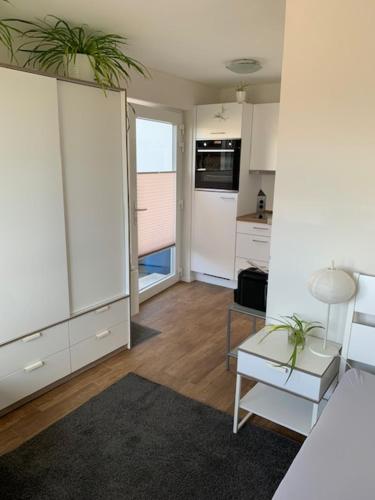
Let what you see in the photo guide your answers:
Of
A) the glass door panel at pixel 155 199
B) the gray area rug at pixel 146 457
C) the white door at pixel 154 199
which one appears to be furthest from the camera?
the glass door panel at pixel 155 199

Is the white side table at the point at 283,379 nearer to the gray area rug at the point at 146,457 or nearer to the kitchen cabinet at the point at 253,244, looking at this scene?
the gray area rug at the point at 146,457

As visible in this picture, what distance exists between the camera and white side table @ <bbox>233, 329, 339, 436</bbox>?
1.94m

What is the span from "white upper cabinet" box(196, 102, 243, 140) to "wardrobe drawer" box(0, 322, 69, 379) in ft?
9.34

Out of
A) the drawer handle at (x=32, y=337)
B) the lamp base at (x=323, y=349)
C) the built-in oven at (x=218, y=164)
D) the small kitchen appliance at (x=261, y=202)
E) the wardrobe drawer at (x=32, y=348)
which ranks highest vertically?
the built-in oven at (x=218, y=164)

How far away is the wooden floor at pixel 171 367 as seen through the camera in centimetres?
243

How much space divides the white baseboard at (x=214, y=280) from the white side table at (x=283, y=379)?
249 cm

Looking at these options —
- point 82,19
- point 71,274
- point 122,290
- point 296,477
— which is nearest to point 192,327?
point 122,290

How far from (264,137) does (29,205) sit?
9.76 ft

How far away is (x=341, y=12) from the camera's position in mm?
1938

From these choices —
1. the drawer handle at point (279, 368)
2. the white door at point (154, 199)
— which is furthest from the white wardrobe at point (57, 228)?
the drawer handle at point (279, 368)

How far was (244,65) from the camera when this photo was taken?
3.45 m

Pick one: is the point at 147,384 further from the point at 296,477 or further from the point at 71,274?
the point at 296,477

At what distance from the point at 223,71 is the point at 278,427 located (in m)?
3.34

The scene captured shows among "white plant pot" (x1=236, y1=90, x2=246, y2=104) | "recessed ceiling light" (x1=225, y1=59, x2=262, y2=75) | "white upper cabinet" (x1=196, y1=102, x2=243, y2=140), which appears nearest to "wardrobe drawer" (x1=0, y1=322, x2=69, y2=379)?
"recessed ceiling light" (x1=225, y1=59, x2=262, y2=75)
